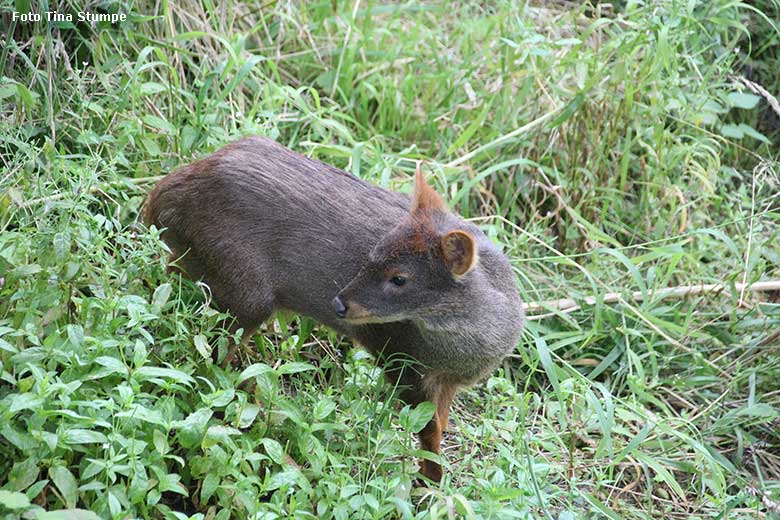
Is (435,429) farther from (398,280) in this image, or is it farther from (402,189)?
(402,189)

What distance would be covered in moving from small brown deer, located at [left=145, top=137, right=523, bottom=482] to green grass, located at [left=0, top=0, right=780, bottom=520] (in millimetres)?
152

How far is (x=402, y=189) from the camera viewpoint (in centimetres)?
539

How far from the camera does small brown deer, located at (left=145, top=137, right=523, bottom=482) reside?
4016 millimetres

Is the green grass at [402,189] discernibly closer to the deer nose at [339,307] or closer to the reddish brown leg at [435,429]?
the reddish brown leg at [435,429]

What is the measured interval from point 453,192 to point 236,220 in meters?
1.68

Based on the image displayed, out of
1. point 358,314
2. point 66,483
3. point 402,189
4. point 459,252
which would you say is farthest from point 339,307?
point 402,189

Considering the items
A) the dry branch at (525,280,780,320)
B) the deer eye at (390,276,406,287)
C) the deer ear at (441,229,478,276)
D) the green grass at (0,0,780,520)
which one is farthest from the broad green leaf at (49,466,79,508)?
the dry branch at (525,280,780,320)

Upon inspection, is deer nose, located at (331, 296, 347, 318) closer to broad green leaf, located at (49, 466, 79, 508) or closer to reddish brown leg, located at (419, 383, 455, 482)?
reddish brown leg, located at (419, 383, 455, 482)

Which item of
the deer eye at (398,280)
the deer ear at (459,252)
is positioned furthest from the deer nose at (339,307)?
the deer ear at (459,252)

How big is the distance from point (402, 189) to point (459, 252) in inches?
59.6

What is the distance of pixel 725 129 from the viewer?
6.40 metres

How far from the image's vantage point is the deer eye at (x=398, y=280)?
395cm

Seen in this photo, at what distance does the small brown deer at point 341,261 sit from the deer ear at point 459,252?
31 millimetres

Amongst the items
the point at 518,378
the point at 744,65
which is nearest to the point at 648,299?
the point at 518,378
